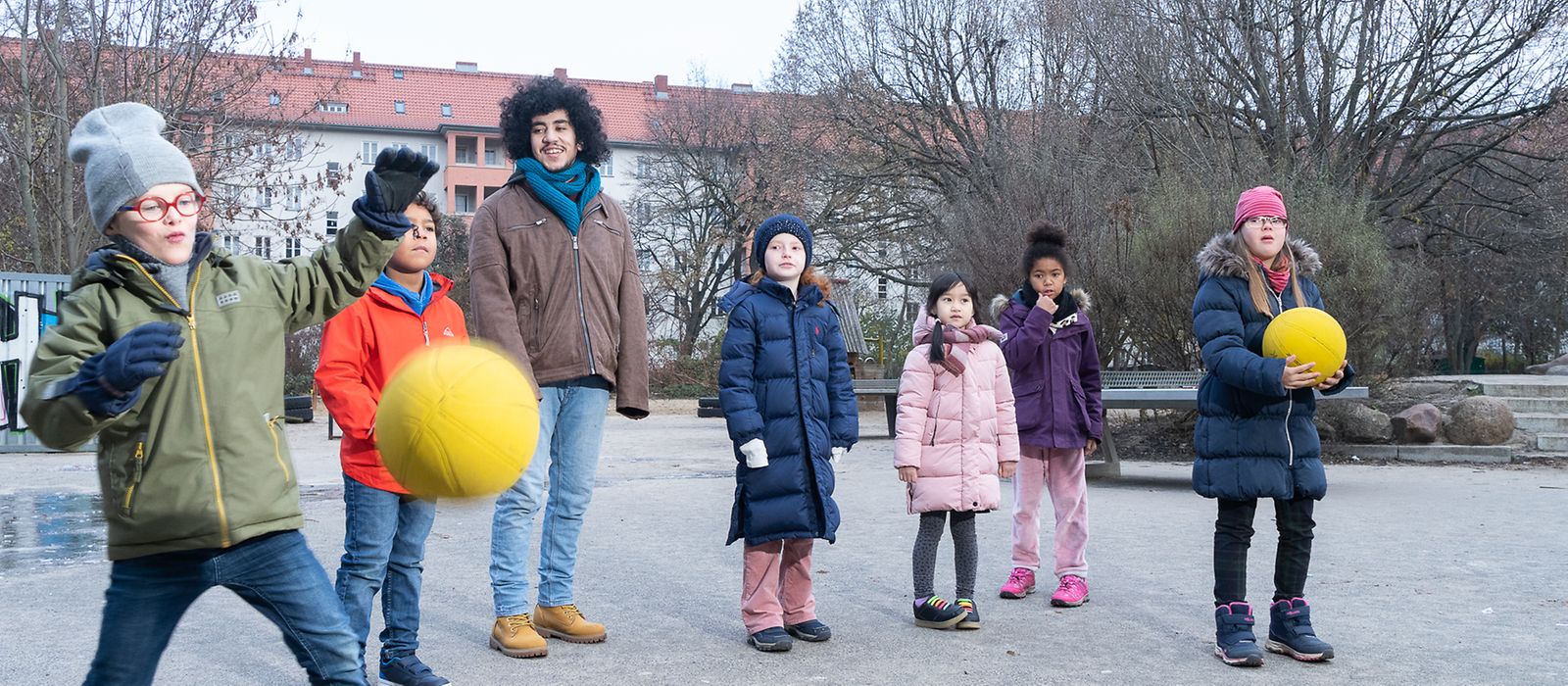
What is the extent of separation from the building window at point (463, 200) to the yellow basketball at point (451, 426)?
7370 centimetres

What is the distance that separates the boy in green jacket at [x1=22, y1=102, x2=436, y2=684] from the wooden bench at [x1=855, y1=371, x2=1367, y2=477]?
7.58 metres

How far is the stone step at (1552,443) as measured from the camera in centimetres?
1678

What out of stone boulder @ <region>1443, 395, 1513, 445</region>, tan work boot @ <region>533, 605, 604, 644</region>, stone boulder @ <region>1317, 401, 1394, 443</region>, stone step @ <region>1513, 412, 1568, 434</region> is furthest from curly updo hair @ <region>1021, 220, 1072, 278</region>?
stone step @ <region>1513, 412, 1568, 434</region>

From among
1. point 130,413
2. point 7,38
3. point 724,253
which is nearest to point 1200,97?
point 7,38

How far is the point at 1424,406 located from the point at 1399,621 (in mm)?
12126

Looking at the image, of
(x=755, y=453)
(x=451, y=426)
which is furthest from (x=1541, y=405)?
(x=451, y=426)

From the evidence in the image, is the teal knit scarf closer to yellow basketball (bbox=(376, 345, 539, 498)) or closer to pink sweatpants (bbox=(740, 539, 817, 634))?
pink sweatpants (bbox=(740, 539, 817, 634))

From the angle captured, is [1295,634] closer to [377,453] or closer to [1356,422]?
[377,453]

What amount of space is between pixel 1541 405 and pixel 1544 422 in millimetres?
833

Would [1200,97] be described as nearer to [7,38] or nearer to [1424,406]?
[1424,406]

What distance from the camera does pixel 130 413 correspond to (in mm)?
3088

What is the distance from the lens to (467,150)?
74.9 m

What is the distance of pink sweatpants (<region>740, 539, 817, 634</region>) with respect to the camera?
5.54m

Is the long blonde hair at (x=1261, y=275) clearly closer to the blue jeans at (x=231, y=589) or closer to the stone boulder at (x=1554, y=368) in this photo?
the blue jeans at (x=231, y=589)
